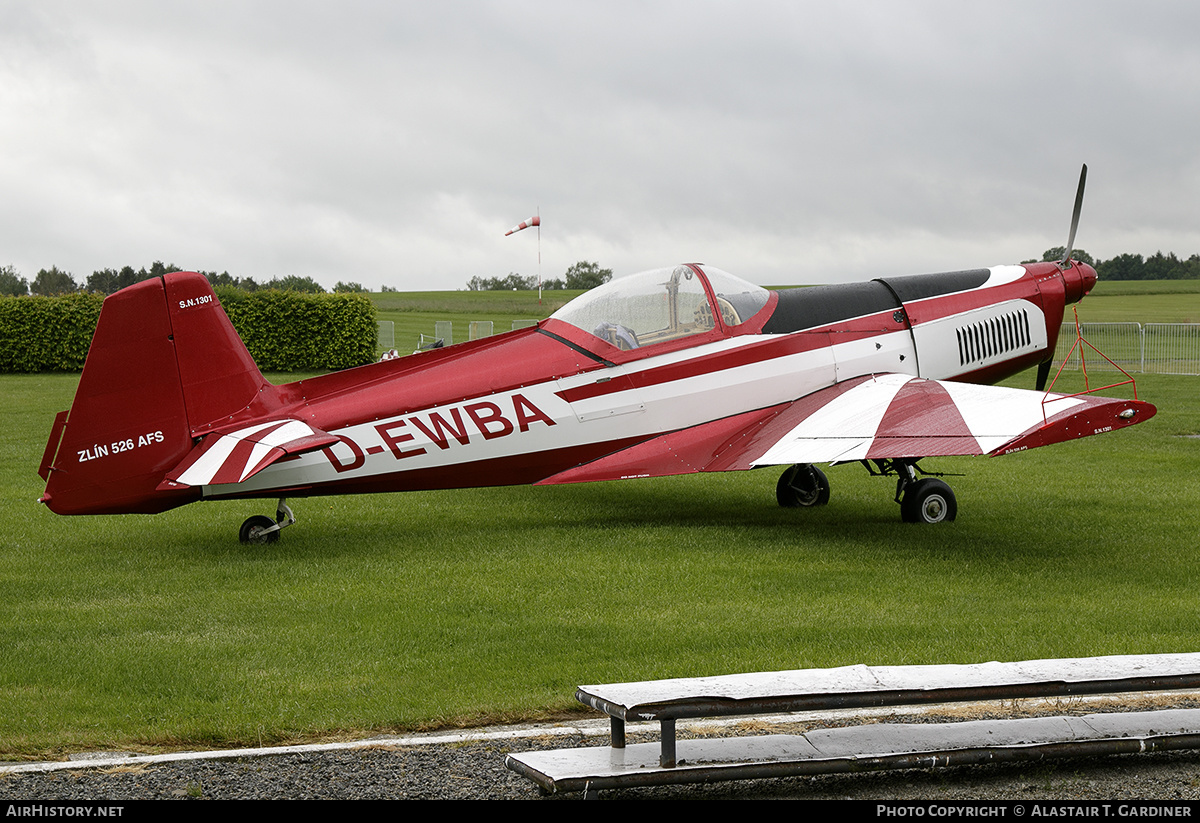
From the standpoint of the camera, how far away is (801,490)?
473 inches

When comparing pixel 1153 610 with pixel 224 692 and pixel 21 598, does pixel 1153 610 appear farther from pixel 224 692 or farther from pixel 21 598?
pixel 21 598

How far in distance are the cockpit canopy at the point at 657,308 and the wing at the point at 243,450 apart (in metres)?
2.82

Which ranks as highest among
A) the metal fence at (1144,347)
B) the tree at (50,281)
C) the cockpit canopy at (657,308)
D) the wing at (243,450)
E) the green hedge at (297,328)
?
the tree at (50,281)

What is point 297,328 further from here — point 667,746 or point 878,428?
point 667,746

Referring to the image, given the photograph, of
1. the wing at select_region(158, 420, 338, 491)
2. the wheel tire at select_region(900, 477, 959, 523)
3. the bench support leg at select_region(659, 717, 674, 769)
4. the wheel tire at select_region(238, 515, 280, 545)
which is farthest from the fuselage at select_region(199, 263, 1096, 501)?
the bench support leg at select_region(659, 717, 674, 769)

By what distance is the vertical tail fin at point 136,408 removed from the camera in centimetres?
885

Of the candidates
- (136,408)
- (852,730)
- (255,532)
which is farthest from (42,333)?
(852,730)

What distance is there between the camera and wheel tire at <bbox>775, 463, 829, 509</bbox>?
1195 centimetres

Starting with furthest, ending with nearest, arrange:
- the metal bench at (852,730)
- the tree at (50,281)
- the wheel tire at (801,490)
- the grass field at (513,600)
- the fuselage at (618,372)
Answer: the tree at (50,281) < the wheel tire at (801,490) < the fuselage at (618,372) < the grass field at (513,600) < the metal bench at (852,730)

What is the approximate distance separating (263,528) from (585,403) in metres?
3.17

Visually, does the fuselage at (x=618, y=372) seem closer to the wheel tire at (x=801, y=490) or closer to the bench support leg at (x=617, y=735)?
the wheel tire at (x=801, y=490)

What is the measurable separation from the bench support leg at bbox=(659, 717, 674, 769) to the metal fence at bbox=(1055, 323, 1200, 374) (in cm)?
2953

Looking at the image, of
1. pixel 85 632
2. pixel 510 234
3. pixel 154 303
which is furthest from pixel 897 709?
pixel 510 234

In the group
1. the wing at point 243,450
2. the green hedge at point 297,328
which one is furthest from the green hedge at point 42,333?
the wing at point 243,450
